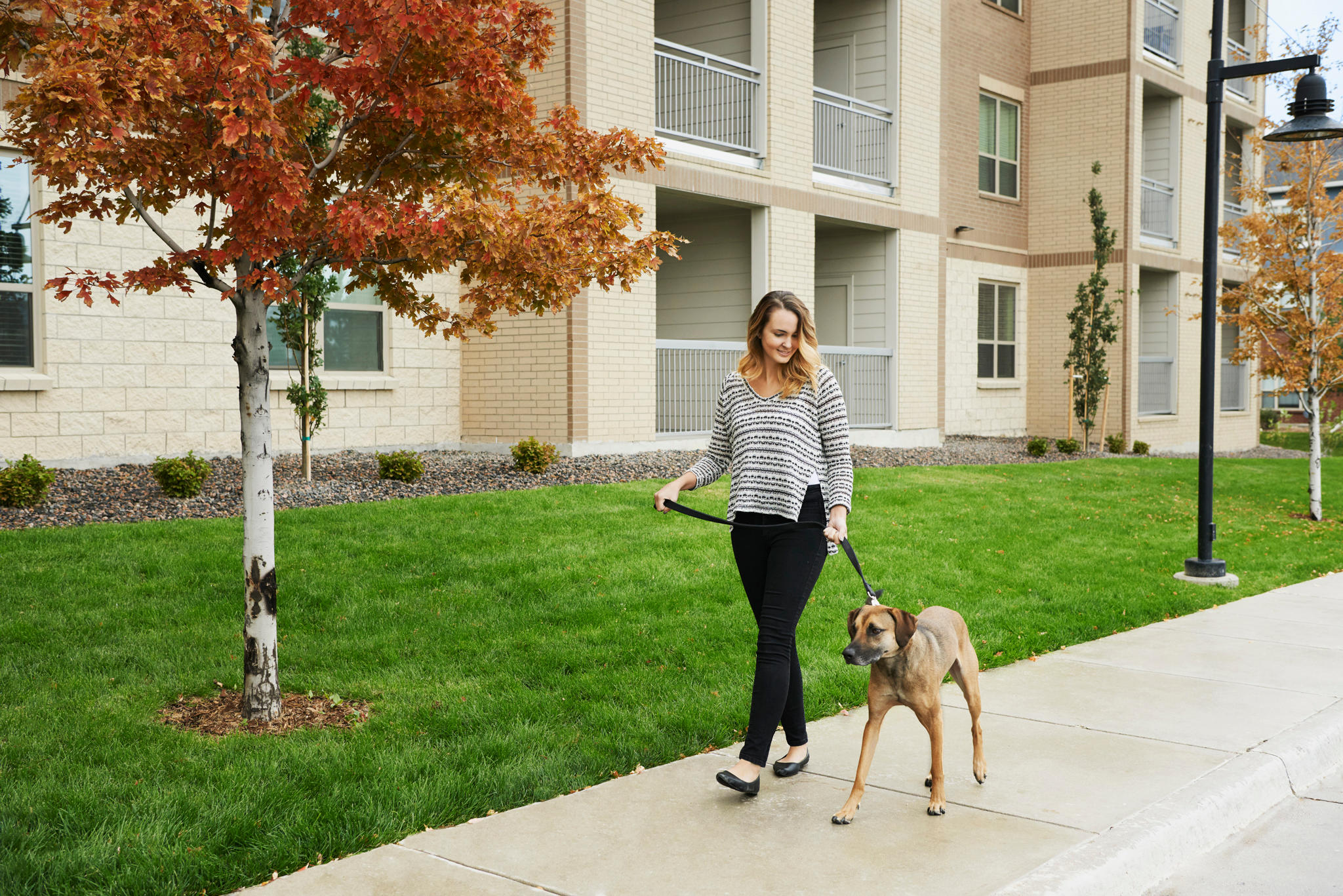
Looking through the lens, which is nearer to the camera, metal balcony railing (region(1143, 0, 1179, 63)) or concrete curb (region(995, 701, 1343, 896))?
concrete curb (region(995, 701, 1343, 896))

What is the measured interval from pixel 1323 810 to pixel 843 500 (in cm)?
235

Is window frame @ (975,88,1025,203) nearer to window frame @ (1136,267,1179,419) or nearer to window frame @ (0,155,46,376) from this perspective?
window frame @ (1136,267,1179,419)

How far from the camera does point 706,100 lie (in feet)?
52.4

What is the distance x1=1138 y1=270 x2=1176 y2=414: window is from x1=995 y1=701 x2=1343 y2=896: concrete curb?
64.6 ft

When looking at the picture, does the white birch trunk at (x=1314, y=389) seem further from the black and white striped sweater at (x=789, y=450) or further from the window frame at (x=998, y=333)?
the black and white striped sweater at (x=789, y=450)

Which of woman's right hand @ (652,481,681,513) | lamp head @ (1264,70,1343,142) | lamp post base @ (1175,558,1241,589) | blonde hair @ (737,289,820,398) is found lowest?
lamp post base @ (1175,558,1241,589)

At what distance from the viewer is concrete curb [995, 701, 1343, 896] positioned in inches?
143

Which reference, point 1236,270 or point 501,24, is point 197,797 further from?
point 1236,270

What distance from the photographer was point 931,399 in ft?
63.8

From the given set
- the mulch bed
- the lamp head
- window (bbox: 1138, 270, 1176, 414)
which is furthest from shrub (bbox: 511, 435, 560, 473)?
window (bbox: 1138, 270, 1176, 414)

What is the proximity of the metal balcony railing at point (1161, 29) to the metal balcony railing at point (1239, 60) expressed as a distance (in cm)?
322

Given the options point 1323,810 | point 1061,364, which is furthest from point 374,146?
point 1061,364

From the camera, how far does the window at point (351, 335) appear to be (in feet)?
44.2

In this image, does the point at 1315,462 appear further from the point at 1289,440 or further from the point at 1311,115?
the point at 1289,440
